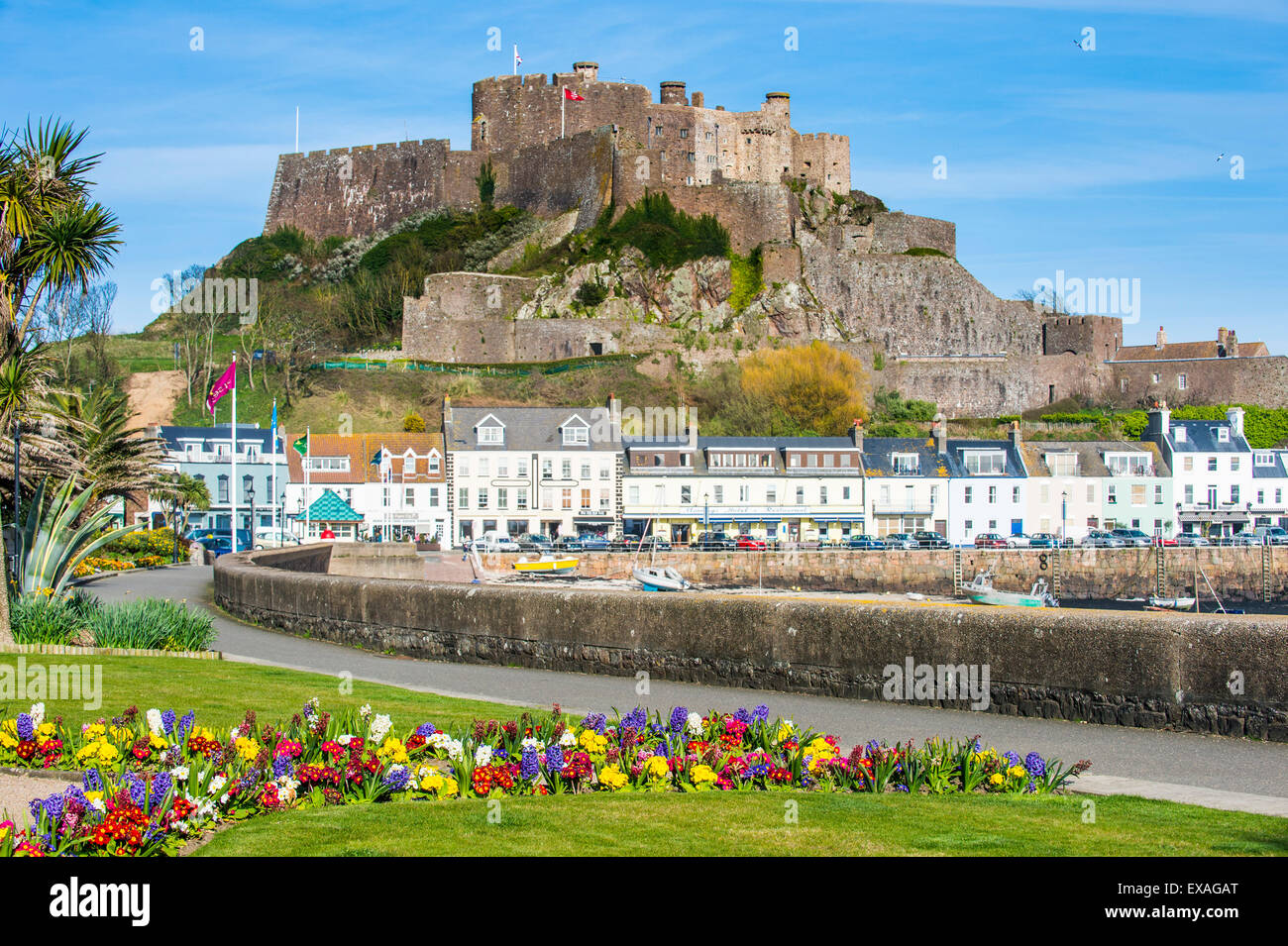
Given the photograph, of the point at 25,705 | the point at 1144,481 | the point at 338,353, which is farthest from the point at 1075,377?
the point at 25,705

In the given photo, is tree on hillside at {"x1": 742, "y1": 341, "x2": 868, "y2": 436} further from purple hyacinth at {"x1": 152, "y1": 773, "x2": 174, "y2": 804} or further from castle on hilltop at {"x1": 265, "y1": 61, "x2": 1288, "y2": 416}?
purple hyacinth at {"x1": 152, "y1": 773, "x2": 174, "y2": 804}

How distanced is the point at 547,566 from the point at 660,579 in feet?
19.9

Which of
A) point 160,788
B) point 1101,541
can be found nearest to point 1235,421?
point 1101,541

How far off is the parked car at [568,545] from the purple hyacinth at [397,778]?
48.2 m

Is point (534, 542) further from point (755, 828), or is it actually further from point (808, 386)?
point (755, 828)

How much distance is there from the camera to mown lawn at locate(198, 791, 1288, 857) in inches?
252

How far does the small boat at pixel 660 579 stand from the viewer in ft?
157

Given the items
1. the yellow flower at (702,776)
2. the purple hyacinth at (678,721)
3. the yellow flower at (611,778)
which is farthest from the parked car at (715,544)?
the yellow flower at (611,778)

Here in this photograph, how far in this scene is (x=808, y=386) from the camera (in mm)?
82625

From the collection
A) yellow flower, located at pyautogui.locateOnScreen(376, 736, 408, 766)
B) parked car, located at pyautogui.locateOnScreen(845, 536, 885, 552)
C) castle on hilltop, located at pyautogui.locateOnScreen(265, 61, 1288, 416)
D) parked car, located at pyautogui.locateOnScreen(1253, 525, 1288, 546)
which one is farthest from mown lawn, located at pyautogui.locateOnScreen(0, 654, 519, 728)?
castle on hilltop, located at pyautogui.locateOnScreen(265, 61, 1288, 416)

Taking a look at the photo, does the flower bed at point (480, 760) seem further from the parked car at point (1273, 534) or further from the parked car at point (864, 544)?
the parked car at point (1273, 534)

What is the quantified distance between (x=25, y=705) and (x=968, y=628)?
749cm
